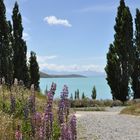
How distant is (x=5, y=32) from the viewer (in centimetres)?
4450

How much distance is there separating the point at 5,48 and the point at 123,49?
41.4 feet

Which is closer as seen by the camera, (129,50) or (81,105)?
(81,105)

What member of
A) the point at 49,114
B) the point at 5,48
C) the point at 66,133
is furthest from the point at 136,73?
the point at 66,133

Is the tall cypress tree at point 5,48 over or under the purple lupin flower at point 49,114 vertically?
over

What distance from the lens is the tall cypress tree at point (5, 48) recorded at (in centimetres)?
4319

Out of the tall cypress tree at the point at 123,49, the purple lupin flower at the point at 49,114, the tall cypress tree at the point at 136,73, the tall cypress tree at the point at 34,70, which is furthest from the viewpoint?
the tall cypress tree at the point at 34,70

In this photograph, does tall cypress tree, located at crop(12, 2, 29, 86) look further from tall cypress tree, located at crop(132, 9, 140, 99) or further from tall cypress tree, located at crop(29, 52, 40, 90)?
tall cypress tree, located at crop(132, 9, 140, 99)

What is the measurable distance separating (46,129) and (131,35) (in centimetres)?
4540

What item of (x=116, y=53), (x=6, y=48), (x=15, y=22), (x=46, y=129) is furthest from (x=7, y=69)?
(x=46, y=129)

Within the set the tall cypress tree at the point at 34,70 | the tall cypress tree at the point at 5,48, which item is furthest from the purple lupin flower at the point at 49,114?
the tall cypress tree at the point at 34,70

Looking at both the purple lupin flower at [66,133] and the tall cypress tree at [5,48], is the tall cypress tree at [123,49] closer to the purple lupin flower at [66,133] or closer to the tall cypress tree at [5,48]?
the tall cypress tree at [5,48]

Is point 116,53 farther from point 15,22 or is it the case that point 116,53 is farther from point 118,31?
point 15,22

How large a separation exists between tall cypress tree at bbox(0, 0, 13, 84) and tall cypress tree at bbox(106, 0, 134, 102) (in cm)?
1083

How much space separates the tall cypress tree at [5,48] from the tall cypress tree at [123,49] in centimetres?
1083
